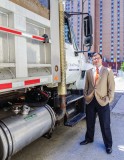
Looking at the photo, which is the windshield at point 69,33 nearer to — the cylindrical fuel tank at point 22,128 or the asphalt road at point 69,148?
the cylindrical fuel tank at point 22,128

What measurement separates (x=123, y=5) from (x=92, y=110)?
8127 cm

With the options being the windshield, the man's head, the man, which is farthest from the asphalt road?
the windshield

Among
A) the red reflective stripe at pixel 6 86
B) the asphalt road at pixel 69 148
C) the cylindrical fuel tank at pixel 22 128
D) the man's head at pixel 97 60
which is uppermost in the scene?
the man's head at pixel 97 60

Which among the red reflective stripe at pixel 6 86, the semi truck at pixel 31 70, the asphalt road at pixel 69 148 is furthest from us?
the asphalt road at pixel 69 148

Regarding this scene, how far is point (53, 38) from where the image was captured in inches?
147

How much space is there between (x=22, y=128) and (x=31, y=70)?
81 cm

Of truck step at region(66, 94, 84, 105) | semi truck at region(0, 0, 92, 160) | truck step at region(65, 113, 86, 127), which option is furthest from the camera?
truck step at region(66, 94, 84, 105)

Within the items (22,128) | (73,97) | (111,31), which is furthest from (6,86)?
(111,31)

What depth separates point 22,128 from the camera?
3344 millimetres

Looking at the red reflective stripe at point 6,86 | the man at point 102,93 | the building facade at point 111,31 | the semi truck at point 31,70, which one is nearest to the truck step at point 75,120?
the semi truck at point 31,70

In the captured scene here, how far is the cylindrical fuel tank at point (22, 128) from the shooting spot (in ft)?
10.0

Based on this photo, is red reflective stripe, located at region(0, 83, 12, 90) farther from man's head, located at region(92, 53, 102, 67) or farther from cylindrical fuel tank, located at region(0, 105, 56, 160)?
man's head, located at region(92, 53, 102, 67)

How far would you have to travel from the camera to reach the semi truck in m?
2.82

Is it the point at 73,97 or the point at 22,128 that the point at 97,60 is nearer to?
the point at 73,97
